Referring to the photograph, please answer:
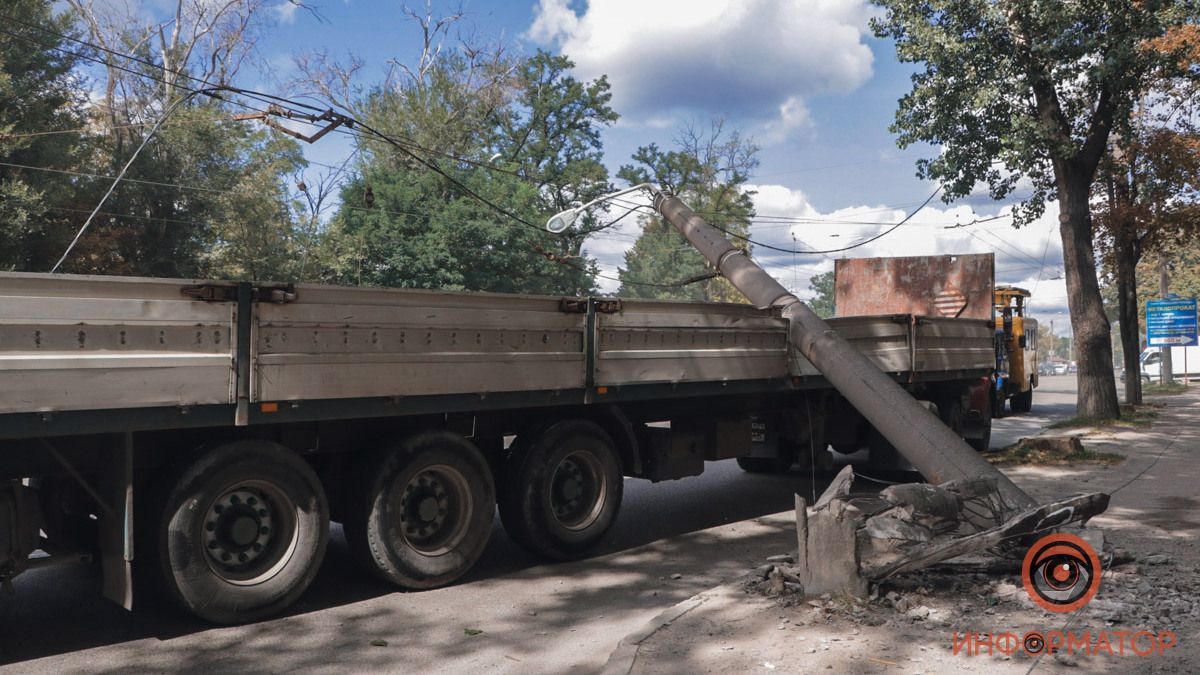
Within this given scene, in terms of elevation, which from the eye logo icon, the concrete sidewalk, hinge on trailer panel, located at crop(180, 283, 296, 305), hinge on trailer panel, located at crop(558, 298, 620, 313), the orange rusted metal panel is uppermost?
the orange rusted metal panel

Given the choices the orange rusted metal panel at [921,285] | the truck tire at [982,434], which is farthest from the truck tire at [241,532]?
the truck tire at [982,434]

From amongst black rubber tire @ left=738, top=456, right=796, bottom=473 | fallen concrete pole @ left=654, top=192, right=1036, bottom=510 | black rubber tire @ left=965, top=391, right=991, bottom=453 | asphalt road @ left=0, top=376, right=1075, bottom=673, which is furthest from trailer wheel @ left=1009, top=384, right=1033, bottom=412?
asphalt road @ left=0, top=376, right=1075, bottom=673

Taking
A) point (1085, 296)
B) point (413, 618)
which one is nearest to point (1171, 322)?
point (1085, 296)

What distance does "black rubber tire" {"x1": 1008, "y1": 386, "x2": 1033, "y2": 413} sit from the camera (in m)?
24.0

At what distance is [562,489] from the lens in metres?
7.19

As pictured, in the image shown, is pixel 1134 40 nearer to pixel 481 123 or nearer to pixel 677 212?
pixel 677 212

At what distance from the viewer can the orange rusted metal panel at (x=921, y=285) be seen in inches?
553

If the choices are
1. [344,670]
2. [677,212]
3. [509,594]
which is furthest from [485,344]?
[677,212]

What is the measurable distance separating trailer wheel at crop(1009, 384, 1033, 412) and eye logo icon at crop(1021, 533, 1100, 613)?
64.3ft

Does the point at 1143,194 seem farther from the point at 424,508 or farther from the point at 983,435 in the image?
the point at 424,508

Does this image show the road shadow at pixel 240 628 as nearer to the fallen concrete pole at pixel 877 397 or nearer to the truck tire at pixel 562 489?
the truck tire at pixel 562 489

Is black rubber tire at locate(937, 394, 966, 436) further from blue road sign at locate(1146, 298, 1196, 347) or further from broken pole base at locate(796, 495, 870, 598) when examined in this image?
blue road sign at locate(1146, 298, 1196, 347)

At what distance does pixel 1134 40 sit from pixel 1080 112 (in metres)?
2.16

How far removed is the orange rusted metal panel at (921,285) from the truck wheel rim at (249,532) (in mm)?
10735
